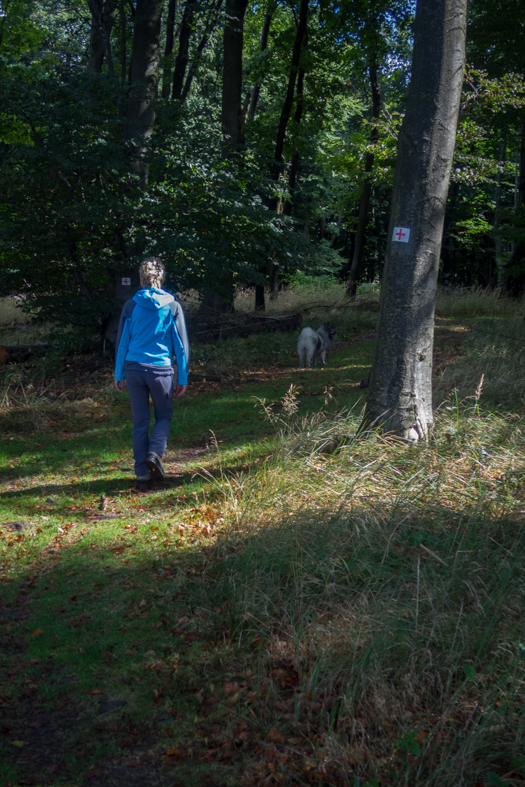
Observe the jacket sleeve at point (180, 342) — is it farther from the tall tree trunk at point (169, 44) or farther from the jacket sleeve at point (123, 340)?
the tall tree trunk at point (169, 44)

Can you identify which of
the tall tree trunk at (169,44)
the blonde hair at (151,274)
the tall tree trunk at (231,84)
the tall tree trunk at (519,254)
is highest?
the tall tree trunk at (169,44)

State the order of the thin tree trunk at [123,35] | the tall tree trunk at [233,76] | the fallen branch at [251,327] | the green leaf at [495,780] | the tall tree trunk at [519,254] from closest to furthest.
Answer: the green leaf at [495,780], the thin tree trunk at [123,35], the fallen branch at [251,327], the tall tree trunk at [233,76], the tall tree trunk at [519,254]

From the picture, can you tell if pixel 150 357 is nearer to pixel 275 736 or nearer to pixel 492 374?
pixel 275 736

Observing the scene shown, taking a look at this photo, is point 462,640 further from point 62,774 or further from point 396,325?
point 396,325

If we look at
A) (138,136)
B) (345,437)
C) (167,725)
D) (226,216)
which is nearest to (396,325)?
(345,437)

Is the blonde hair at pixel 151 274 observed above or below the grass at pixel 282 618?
above

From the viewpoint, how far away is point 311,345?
13.3 metres

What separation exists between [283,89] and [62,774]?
91.1ft

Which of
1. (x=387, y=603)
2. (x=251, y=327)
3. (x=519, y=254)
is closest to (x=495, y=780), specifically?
(x=387, y=603)

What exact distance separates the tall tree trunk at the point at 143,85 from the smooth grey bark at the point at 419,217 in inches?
243

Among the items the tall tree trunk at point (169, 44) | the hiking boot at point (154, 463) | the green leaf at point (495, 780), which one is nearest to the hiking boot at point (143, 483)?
the hiking boot at point (154, 463)

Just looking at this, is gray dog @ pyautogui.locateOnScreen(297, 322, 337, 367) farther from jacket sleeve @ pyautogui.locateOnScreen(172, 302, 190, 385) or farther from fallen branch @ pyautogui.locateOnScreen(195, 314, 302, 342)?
jacket sleeve @ pyautogui.locateOnScreen(172, 302, 190, 385)

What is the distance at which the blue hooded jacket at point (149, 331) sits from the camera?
Result: 21.3 ft

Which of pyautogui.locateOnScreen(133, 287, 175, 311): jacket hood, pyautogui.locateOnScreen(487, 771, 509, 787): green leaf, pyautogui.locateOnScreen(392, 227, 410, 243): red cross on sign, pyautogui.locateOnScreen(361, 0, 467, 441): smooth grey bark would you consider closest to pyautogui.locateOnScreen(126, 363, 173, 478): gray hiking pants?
pyautogui.locateOnScreen(133, 287, 175, 311): jacket hood
